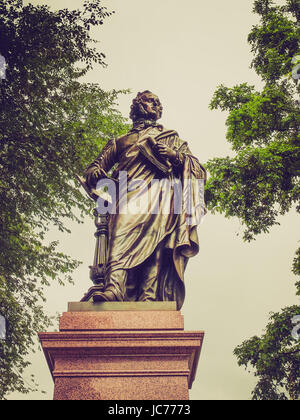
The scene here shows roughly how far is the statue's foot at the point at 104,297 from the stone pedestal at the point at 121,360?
313 mm

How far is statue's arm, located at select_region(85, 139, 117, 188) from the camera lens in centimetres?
533

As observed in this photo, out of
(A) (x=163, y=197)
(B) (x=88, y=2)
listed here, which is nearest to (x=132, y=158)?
(A) (x=163, y=197)

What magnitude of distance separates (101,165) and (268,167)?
672 centimetres

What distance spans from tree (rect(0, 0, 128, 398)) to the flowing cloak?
6.88 meters

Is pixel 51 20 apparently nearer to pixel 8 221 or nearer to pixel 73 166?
pixel 73 166

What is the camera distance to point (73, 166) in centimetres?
1267

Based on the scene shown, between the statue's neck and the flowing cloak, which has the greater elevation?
the statue's neck

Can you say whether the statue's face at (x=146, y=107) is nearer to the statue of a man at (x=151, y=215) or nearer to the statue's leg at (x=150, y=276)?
the statue of a man at (x=151, y=215)

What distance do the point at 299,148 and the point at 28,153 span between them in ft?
22.4
